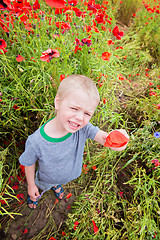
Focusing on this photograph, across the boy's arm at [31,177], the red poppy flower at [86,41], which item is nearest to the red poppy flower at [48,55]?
the red poppy flower at [86,41]

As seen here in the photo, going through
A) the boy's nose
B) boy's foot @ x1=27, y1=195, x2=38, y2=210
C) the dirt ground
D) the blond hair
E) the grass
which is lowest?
the dirt ground

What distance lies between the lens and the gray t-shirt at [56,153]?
94cm

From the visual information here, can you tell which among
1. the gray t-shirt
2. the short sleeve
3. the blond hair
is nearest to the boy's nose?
the blond hair

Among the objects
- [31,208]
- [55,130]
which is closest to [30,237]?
[31,208]

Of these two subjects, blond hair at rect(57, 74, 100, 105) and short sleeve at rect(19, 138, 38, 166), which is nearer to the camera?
blond hair at rect(57, 74, 100, 105)

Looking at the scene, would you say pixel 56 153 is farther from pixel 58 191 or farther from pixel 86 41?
pixel 86 41

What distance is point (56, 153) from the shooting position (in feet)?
3.23

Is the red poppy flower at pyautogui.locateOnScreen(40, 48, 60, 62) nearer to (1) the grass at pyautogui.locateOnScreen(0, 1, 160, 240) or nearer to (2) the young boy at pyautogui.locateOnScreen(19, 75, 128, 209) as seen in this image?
(2) the young boy at pyautogui.locateOnScreen(19, 75, 128, 209)

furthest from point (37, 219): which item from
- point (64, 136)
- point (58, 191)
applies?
point (64, 136)

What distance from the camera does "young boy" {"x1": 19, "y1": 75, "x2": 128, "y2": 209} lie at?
82 centimetres

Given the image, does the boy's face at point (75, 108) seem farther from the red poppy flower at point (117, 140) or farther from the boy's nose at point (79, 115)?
the red poppy flower at point (117, 140)

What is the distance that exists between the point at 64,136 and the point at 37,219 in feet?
3.02

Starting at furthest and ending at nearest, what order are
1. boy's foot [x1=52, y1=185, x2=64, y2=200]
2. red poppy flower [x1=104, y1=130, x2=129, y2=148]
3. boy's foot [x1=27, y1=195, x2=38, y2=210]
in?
boy's foot [x1=52, y1=185, x2=64, y2=200] < boy's foot [x1=27, y1=195, x2=38, y2=210] < red poppy flower [x1=104, y1=130, x2=129, y2=148]

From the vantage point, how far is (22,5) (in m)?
1.06
